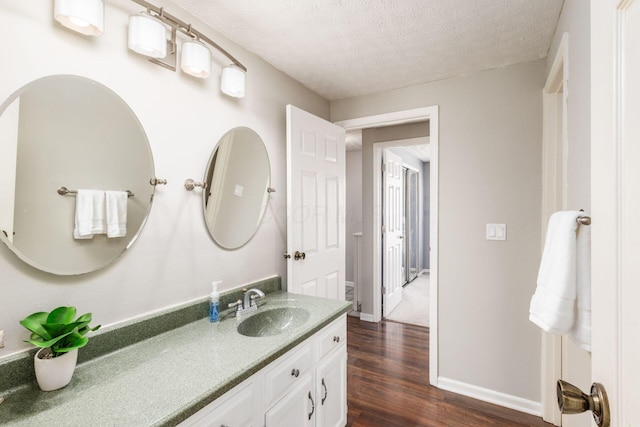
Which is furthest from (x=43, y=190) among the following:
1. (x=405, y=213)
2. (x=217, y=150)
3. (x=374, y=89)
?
(x=405, y=213)

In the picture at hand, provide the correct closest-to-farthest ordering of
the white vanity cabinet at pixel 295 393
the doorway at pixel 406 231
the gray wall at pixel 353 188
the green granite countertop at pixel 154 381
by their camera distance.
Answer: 1. the green granite countertop at pixel 154 381
2. the white vanity cabinet at pixel 295 393
3. the doorway at pixel 406 231
4. the gray wall at pixel 353 188

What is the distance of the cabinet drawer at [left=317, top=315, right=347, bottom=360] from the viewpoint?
5.01 feet

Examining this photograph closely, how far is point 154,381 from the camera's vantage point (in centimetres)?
97

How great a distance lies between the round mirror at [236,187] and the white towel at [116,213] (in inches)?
15.8

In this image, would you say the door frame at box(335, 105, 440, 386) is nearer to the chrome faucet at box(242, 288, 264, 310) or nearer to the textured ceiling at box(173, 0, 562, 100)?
the textured ceiling at box(173, 0, 562, 100)

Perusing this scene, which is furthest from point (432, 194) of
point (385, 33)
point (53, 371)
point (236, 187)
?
point (53, 371)

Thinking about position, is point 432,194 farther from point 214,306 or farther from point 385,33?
point 214,306

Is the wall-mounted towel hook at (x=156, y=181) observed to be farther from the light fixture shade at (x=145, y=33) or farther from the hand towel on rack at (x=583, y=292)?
the hand towel on rack at (x=583, y=292)

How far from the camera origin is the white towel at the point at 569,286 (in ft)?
2.93

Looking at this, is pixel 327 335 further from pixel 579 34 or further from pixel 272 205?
pixel 579 34

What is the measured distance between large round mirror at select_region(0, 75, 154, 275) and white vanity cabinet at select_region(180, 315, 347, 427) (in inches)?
28.1

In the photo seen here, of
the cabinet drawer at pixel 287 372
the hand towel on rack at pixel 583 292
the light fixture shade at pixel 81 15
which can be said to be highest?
the light fixture shade at pixel 81 15

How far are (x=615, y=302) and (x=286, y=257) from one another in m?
1.68

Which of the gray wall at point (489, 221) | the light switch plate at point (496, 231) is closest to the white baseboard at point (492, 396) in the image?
the gray wall at point (489, 221)
